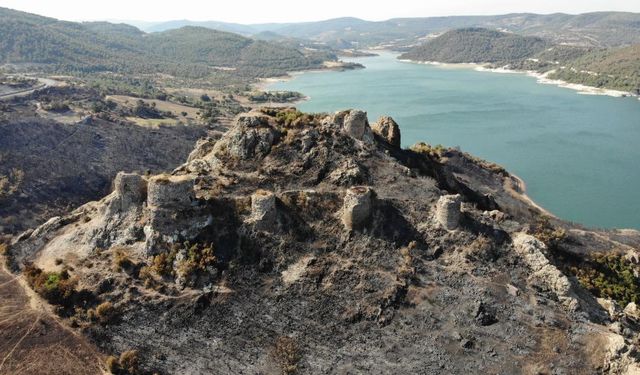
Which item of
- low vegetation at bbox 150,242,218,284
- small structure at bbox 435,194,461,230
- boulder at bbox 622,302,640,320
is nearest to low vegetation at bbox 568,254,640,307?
boulder at bbox 622,302,640,320

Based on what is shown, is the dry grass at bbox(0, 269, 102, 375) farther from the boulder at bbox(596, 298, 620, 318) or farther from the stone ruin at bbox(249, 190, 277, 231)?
the boulder at bbox(596, 298, 620, 318)

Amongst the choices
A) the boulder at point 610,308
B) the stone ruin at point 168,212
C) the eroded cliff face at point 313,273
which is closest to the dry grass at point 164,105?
the eroded cliff face at point 313,273

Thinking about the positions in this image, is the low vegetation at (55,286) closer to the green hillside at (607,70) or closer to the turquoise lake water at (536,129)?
the turquoise lake water at (536,129)

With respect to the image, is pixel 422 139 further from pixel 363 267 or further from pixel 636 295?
pixel 363 267

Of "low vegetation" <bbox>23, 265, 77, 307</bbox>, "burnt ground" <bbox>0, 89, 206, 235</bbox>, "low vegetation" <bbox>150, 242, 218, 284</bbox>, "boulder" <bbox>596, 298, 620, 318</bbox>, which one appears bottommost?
"burnt ground" <bbox>0, 89, 206, 235</bbox>

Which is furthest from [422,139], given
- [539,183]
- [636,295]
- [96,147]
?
[636,295]

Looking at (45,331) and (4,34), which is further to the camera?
(4,34)
